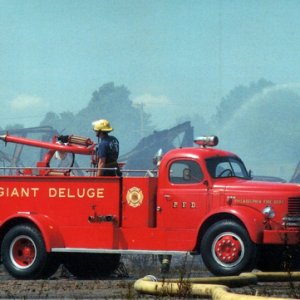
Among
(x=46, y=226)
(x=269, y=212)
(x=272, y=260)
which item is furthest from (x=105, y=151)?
(x=272, y=260)

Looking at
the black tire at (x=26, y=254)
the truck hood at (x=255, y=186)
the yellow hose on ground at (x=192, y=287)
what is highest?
the truck hood at (x=255, y=186)

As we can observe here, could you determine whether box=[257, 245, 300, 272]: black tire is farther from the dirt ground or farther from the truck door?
→ the dirt ground

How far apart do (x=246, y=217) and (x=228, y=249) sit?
2.05ft

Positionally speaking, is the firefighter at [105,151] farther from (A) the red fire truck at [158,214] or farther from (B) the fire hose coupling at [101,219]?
(B) the fire hose coupling at [101,219]

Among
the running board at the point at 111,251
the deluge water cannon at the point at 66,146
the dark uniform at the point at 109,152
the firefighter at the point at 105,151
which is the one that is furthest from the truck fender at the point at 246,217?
the deluge water cannon at the point at 66,146

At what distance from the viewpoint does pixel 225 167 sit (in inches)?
681

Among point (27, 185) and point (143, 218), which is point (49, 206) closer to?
point (27, 185)

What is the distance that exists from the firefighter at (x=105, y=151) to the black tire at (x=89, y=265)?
6.74 ft

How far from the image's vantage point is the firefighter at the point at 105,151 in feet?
56.7

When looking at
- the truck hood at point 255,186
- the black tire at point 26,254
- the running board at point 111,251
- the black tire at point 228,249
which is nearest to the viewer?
the black tire at point 228,249

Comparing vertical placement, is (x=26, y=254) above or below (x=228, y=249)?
below

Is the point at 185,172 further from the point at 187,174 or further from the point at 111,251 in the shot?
the point at 111,251

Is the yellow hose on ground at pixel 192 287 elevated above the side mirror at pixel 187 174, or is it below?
below

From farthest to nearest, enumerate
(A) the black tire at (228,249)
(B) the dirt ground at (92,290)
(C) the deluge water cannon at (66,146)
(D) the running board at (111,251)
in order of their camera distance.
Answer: (C) the deluge water cannon at (66,146) → (D) the running board at (111,251) → (A) the black tire at (228,249) → (B) the dirt ground at (92,290)
